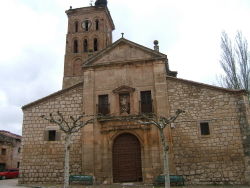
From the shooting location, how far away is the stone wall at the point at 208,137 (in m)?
14.4

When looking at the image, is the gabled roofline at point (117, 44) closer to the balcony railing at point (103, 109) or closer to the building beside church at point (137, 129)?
the building beside church at point (137, 129)

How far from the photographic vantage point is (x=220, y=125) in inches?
590

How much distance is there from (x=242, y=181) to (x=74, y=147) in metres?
9.94

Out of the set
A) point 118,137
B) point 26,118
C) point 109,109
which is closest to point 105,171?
point 118,137

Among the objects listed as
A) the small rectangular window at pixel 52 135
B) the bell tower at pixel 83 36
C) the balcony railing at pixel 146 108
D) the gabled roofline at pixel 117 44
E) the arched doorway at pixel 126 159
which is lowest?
the arched doorway at pixel 126 159

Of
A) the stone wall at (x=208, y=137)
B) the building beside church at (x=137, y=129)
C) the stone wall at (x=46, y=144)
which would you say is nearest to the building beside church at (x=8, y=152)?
the stone wall at (x=46, y=144)

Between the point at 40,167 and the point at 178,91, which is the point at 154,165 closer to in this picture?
the point at 178,91

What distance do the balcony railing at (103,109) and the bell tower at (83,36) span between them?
17124 millimetres

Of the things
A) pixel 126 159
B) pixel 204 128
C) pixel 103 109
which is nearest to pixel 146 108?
pixel 103 109

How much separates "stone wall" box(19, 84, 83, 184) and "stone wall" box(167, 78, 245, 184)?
20.4 ft

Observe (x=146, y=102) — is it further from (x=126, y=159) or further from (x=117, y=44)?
(x=117, y=44)

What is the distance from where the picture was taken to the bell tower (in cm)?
3412

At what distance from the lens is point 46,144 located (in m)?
16.6

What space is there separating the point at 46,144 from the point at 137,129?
5963mm
